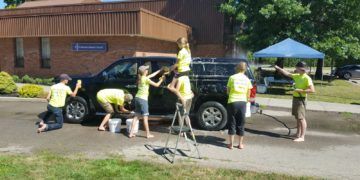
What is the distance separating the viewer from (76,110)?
1009cm

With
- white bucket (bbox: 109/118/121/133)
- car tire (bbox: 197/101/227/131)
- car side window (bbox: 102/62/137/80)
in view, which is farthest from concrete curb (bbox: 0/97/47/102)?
car tire (bbox: 197/101/227/131)

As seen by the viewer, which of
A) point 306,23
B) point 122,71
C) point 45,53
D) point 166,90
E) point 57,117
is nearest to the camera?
point 57,117

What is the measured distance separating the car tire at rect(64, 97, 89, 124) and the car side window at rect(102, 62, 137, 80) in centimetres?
89

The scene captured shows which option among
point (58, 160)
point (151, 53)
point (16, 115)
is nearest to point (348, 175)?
point (58, 160)

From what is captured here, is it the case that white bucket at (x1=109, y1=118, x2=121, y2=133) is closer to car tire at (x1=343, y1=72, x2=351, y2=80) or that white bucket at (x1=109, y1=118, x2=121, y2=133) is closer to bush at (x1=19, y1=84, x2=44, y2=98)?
bush at (x1=19, y1=84, x2=44, y2=98)

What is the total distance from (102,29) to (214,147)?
13224 millimetres

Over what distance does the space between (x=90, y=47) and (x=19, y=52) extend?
5.40 m

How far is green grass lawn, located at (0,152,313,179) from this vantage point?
577cm

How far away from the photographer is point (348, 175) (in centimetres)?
616

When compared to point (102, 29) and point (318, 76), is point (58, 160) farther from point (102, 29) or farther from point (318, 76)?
point (318, 76)

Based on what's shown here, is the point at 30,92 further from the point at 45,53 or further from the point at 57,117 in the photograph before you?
the point at 45,53

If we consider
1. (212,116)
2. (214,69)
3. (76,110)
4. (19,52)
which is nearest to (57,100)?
(76,110)

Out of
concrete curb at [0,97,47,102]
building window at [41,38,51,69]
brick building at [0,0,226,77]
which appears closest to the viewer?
concrete curb at [0,97,47,102]

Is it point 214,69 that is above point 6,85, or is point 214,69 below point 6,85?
above
